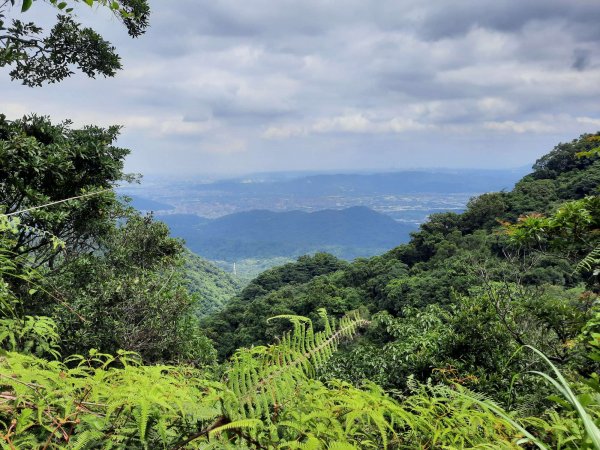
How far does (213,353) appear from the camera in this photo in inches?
487

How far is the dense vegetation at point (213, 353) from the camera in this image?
1.02 metres

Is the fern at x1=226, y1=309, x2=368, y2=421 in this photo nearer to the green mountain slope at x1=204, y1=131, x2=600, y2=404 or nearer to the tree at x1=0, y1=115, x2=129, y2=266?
the green mountain slope at x1=204, y1=131, x2=600, y2=404

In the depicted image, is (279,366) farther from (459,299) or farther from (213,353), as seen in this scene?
(213,353)

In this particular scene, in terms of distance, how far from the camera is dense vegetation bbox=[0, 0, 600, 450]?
102 centimetres

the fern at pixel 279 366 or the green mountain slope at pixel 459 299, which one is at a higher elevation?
the fern at pixel 279 366

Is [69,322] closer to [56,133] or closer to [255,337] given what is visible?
[56,133]

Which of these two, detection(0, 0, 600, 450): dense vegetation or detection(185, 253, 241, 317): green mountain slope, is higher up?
detection(0, 0, 600, 450): dense vegetation

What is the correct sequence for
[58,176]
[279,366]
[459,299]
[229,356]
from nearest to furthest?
[279,366]
[58,176]
[459,299]
[229,356]

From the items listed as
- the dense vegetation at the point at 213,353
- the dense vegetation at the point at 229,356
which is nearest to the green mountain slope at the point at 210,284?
the dense vegetation at the point at 213,353

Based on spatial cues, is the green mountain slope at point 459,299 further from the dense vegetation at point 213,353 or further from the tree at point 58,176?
the tree at point 58,176

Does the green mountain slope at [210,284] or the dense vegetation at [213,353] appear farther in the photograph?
the green mountain slope at [210,284]

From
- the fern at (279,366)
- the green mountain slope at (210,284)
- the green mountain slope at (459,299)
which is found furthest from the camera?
the green mountain slope at (210,284)

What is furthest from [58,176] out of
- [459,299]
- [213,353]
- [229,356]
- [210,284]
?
[210,284]

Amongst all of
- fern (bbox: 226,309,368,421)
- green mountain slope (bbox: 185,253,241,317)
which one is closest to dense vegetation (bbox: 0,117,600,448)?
fern (bbox: 226,309,368,421)
